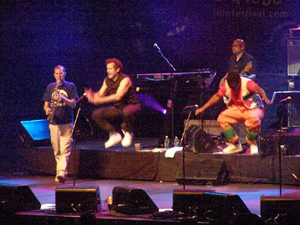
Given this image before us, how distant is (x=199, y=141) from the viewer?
11.3 m

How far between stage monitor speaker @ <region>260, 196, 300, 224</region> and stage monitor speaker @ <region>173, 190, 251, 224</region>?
0.75ft

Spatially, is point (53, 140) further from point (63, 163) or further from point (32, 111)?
point (32, 111)

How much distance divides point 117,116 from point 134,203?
131cm

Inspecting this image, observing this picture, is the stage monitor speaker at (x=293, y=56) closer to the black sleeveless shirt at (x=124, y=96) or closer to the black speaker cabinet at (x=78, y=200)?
the black sleeveless shirt at (x=124, y=96)

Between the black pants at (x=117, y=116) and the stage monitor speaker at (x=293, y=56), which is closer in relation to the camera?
the black pants at (x=117, y=116)

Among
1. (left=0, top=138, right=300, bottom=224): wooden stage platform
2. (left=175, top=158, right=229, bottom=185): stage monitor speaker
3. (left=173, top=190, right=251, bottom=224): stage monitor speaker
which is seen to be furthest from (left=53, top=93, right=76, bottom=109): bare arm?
(left=173, top=190, right=251, bottom=224): stage monitor speaker

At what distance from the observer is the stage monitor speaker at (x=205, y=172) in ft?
35.7

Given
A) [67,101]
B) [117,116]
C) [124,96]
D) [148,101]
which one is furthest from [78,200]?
[148,101]

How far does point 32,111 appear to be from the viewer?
45.1 ft

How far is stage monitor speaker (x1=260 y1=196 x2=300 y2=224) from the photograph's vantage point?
6.93m

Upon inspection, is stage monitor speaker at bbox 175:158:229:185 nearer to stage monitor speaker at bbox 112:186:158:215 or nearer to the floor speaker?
the floor speaker

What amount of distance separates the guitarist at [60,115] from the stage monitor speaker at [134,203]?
10.5ft

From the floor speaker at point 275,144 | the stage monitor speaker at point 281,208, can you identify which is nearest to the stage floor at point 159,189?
the floor speaker at point 275,144

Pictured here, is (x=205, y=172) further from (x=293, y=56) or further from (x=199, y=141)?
(x=293, y=56)
